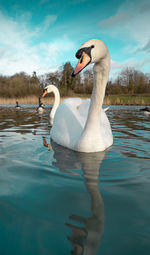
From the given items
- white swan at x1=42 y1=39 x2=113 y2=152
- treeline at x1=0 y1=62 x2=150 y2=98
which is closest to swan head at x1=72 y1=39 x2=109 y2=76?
white swan at x1=42 y1=39 x2=113 y2=152

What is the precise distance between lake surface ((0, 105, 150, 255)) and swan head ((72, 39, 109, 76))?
3.92 feet

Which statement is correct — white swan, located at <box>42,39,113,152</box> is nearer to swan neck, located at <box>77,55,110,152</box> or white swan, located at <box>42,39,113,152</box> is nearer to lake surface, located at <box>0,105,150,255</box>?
swan neck, located at <box>77,55,110,152</box>

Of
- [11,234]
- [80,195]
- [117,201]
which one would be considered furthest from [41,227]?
[117,201]

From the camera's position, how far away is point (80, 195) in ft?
5.66

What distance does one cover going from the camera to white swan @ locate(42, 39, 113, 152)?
95.9 inches

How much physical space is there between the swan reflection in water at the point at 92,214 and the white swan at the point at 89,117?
9.9 inches

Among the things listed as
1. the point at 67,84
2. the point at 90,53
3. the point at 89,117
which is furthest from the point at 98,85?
the point at 67,84

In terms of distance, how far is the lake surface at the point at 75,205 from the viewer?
1152 mm

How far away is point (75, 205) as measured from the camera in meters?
1.57

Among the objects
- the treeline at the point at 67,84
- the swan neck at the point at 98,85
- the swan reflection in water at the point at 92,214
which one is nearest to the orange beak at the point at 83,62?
the swan neck at the point at 98,85

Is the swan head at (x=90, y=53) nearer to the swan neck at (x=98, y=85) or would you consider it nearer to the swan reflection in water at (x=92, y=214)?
the swan neck at (x=98, y=85)

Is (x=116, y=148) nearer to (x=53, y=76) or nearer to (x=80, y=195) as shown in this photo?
(x=80, y=195)

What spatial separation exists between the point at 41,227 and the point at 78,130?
84.0 inches

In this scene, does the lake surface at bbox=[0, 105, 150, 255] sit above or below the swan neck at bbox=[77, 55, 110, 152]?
below
